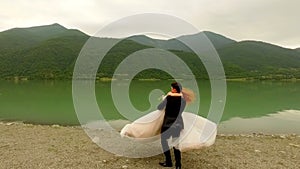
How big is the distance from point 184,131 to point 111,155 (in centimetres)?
256

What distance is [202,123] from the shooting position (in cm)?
882

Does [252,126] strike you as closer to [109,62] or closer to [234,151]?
[234,151]

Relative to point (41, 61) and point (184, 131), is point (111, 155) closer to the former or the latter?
point (184, 131)

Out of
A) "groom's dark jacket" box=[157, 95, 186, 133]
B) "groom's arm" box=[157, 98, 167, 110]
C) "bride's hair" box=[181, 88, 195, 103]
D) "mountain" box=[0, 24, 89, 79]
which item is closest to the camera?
"groom's dark jacket" box=[157, 95, 186, 133]

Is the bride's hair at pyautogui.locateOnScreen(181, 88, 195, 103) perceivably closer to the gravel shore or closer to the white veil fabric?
the white veil fabric

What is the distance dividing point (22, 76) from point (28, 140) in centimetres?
13130

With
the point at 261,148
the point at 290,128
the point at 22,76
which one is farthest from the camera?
the point at 22,76

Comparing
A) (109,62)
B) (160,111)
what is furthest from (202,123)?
(109,62)

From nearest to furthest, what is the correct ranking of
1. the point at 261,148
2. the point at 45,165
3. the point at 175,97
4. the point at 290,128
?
the point at 175,97 → the point at 45,165 → the point at 261,148 → the point at 290,128

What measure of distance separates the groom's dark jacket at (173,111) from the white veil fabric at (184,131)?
0.23 m

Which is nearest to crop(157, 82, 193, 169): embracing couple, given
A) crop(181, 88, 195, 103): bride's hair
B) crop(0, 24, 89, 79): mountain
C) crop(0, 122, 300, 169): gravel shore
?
crop(181, 88, 195, 103): bride's hair

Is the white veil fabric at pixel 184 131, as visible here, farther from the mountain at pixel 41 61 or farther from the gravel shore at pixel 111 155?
the mountain at pixel 41 61

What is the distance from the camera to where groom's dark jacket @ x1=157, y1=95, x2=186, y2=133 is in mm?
7859

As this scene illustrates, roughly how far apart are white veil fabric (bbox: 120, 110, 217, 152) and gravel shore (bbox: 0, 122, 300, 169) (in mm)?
748
